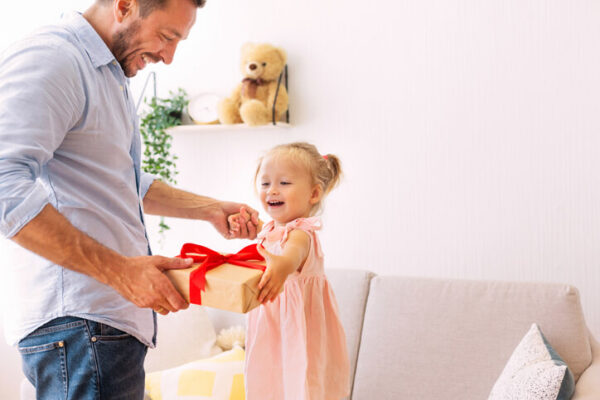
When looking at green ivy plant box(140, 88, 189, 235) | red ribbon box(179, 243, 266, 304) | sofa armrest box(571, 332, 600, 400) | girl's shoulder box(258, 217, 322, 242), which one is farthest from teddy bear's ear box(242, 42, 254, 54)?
sofa armrest box(571, 332, 600, 400)

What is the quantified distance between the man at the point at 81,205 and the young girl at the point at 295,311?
1.17 ft

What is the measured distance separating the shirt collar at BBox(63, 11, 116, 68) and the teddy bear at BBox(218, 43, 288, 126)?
1.36 m

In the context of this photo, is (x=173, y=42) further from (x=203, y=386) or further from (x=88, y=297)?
(x=203, y=386)

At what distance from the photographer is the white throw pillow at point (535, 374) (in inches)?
53.3

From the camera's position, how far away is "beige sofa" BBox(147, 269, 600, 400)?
5.98 feet

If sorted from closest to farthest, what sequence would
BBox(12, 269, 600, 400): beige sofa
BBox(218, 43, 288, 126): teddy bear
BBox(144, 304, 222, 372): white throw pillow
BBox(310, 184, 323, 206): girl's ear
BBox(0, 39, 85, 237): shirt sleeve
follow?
BBox(0, 39, 85, 237): shirt sleeve < BBox(310, 184, 323, 206): girl's ear < BBox(12, 269, 600, 400): beige sofa < BBox(144, 304, 222, 372): white throw pillow < BBox(218, 43, 288, 126): teddy bear

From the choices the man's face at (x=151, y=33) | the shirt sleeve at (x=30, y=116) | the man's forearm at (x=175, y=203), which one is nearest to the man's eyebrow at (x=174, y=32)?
the man's face at (x=151, y=33)

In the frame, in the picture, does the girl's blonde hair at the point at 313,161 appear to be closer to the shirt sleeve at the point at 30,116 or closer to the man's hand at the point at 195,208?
the man's hand at the point at 195,208

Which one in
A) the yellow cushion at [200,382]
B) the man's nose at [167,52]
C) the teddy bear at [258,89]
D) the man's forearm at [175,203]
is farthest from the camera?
the teddy bear at [258,89]

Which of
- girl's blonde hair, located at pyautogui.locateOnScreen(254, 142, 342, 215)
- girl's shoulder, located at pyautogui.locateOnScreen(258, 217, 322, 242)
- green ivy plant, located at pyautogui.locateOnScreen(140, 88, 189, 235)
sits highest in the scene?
green ivy plant, located at pyautogui.locateOnScreen(140, 88, 189, 235)

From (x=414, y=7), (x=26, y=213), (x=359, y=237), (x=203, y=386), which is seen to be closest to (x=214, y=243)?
(x=359, y=237)

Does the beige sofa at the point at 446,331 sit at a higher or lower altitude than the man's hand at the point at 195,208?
lower

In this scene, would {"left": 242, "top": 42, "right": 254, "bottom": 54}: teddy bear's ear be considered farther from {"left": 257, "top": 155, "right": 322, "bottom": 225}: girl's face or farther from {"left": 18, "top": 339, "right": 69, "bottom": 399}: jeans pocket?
{"left": 18, "top": 339, "right": 69, "bottom": 399}: jeans pocket

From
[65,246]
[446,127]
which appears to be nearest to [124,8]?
[65,246]
